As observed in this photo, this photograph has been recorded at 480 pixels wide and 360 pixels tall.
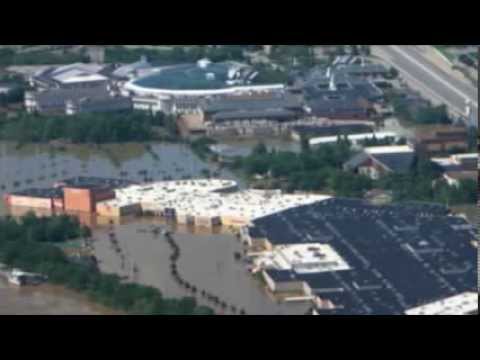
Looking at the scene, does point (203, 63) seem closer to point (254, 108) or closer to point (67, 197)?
point (254, 108)

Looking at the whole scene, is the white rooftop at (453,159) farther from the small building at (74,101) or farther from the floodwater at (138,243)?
the small building at (74,101)

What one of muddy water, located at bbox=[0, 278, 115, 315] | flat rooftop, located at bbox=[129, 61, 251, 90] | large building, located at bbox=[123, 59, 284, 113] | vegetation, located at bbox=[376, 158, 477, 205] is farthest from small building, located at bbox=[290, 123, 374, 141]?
muddy water, located at bbox=[0, 278, 115, 315]

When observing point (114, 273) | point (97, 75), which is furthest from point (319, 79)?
point (114, 273)

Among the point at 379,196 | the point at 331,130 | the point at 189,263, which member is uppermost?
the point at 189,263

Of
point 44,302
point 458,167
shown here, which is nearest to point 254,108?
A: point 458,167

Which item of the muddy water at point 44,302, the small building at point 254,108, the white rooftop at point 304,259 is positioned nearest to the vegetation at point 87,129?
the small building at point 254,108
